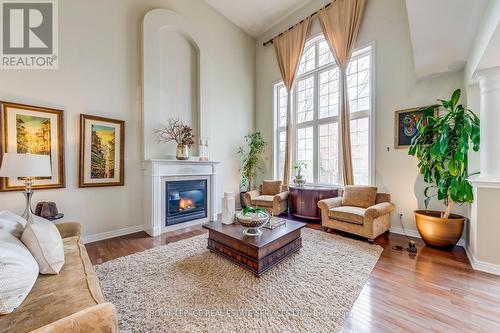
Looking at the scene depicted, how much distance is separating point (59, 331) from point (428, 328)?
7.46 feet

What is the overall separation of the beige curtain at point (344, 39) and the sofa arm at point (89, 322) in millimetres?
4074

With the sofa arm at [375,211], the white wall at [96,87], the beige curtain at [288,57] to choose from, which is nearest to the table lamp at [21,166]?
the white wall at [96,87]

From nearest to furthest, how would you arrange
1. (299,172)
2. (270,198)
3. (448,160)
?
(448,160)
(270,198)
(299,172)

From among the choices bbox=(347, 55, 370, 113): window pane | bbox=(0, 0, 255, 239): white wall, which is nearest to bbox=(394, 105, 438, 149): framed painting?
bbox=(347, 55, 370, 113): window pane

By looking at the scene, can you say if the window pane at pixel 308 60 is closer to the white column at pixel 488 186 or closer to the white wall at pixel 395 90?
the white wall at pixel 395 90

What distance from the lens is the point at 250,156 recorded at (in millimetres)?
5707

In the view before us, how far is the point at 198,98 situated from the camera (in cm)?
473

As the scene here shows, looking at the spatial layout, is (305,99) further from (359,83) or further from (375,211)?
(375,211)

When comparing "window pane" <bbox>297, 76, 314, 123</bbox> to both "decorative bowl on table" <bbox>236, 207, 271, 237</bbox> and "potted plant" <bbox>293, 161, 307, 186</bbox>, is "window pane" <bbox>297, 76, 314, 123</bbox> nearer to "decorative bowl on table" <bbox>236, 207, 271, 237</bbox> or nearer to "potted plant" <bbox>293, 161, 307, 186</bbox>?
"potted plant" <bbox>293, 161, 307, 186</bbox>

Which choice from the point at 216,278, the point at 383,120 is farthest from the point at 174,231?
the point at 383,120

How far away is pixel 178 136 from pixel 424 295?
4.19m

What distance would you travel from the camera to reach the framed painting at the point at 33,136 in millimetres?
2705

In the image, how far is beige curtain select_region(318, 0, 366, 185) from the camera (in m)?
4.11

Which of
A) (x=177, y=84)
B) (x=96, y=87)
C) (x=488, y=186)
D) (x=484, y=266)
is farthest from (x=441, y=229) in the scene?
(x=96, y=87)
